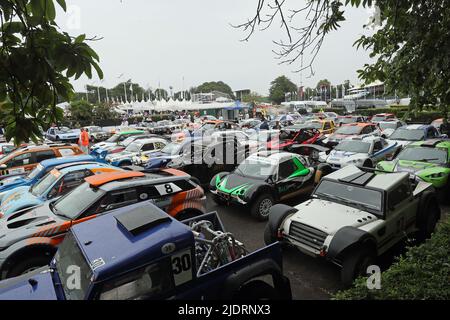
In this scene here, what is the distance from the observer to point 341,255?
442 centimetres

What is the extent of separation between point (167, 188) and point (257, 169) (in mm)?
3095

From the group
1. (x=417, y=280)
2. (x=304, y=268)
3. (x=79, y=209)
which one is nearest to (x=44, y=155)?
(x=79, y=209)

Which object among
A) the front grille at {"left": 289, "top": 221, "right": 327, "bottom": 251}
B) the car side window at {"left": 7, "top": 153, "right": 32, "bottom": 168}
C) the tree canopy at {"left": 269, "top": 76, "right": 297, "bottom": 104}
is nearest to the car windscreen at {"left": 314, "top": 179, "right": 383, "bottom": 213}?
the front grille at {"left": 289, "top": 221, "right": 327, "bottom": 251}

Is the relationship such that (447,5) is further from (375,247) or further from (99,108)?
(99,108)

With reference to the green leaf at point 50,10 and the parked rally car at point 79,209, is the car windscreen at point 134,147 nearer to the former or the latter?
the parked rally car at point 79,209

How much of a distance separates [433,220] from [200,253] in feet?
17.2

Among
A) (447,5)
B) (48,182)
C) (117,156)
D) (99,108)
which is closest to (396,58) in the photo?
(447,5)

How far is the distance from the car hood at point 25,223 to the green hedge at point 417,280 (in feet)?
15.3

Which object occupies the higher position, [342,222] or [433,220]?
[342,222]

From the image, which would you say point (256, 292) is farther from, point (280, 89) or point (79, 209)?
point (280, 89)

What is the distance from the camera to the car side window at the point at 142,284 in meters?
2.75

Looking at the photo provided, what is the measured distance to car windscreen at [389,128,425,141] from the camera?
12497 millimetres

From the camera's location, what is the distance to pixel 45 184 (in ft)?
23.9

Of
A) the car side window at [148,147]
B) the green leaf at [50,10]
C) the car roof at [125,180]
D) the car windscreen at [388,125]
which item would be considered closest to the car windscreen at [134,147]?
the car side window at [148,147]
